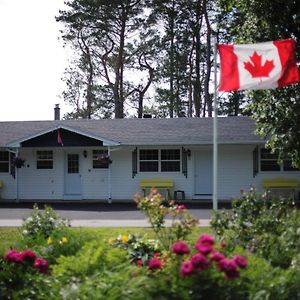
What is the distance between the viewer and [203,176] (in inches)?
985

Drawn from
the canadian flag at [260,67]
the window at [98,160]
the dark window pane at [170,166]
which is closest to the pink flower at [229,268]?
the canadian flag at [260,67]

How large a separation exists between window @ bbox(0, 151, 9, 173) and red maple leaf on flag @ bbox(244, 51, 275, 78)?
19550 millimetres

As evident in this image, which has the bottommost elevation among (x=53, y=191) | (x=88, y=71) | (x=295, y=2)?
(x=53, y=191)

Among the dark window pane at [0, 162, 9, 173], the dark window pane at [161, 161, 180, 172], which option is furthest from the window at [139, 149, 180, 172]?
the dark window pane at [0, 162, 9, 173]

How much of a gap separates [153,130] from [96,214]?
8.31 m

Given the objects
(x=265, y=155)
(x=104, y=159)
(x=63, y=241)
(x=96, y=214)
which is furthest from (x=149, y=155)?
(x=63, y=241)

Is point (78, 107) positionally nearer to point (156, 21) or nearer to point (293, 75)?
point (156, 21)

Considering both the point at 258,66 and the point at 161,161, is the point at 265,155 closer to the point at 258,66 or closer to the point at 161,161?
the point at 161,161

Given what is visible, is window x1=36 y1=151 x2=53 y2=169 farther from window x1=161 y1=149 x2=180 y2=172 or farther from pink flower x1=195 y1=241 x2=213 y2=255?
pink flower x1=195 y1=241 x2=213 y2=255

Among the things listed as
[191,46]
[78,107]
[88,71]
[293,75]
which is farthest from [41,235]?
[78,107]

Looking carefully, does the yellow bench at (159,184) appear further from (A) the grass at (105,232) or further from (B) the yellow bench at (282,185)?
(A) the grass at (105,232)

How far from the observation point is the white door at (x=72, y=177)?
25766 millimetres

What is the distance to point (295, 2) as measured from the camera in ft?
54.5

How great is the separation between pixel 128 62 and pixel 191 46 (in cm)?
522
